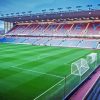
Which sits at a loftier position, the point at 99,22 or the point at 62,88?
the point at 99,22

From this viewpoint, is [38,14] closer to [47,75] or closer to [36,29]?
[36,29]

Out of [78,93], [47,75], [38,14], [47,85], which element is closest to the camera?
[78,93]

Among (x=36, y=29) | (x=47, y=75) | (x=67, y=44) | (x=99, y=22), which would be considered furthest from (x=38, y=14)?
(x=47, y=75)

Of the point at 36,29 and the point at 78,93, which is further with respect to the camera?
the point at 36,29

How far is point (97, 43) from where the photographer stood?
34688 mm

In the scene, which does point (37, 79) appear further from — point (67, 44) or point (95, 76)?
point (67, 44)

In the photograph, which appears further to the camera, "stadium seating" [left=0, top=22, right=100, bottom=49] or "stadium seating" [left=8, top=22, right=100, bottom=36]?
"stadium seating" [left=8, top=22, right=100, bottom=36]

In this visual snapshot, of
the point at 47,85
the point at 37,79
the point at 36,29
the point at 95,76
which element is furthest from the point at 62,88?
the point at 36,29

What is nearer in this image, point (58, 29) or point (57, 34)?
point (57, 34)

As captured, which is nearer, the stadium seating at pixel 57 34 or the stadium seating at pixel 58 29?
the stadium seating at pixel 57 34

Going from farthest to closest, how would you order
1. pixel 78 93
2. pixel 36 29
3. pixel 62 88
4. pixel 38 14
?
pixel 36 29 < pixel 38 14 < pixel 78 93 < pixel 62 88

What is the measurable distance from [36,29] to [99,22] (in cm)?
1820

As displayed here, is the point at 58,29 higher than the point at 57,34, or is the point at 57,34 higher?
the point at 58,29

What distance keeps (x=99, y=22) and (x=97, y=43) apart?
10.1m
